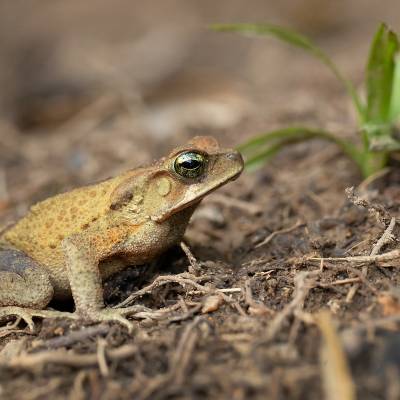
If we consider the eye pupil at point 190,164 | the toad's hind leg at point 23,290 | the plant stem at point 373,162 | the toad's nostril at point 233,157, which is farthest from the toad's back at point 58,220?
the plant stem at point 373,162

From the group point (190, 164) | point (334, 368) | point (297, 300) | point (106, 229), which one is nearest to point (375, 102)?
point (190, 164)

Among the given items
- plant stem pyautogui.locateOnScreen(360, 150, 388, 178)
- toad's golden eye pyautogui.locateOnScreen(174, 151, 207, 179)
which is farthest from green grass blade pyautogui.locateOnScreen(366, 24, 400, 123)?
toad's golden eye pyautogui.locateOnScreen(174, 151, 207, 179)

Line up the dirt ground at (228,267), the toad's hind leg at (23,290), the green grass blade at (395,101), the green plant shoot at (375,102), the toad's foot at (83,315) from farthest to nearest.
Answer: the green grass blade at (395,101), the green plant shoot at (375,102), the toad's hind leg at (23,290), the toad's foot at (83,315), the dirt ground at (228,267)

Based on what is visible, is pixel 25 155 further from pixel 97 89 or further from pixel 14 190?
pixel 97 89

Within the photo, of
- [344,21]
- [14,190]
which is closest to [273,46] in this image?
[344,21]

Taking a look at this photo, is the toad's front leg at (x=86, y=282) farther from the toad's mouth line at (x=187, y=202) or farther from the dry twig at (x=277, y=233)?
the dry twig at (x=277, y=233)

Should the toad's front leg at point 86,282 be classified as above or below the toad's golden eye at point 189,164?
below

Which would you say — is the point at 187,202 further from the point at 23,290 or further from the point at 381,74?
the point at 381,74
